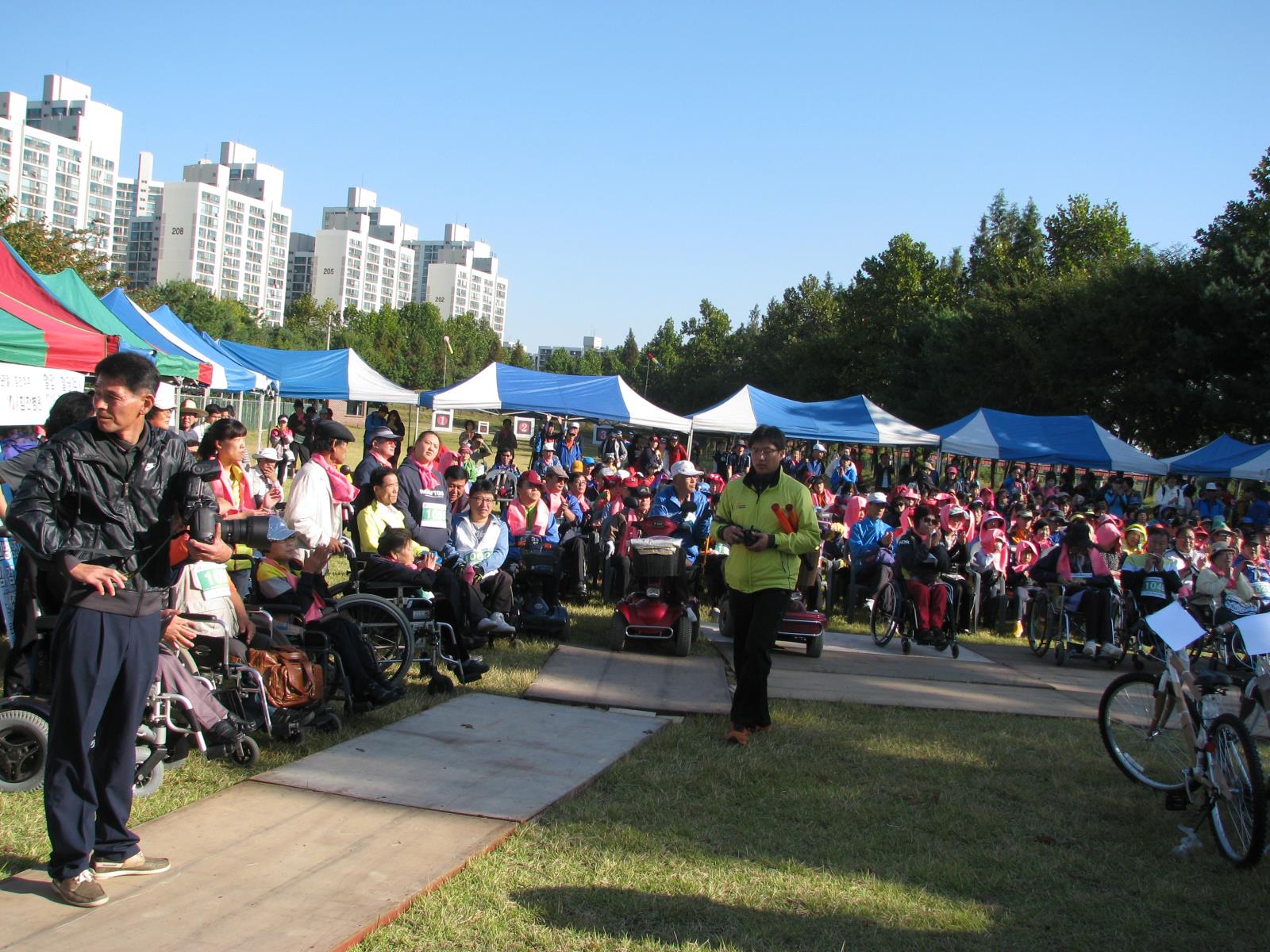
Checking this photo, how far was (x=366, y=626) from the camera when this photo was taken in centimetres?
664

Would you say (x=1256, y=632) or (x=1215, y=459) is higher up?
(x=1215, y=459)

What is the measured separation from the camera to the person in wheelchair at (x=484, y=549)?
27.8ft

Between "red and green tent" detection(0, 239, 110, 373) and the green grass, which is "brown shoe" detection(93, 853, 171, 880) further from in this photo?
"red and green tent" detection(0, 239, 110, 373)

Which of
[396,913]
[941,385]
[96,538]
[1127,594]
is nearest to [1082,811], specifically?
[396,913]

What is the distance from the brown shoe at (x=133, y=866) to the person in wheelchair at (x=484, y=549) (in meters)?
4.60

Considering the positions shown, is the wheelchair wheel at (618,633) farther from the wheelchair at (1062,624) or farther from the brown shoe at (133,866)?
the brown shoe at (133,866)

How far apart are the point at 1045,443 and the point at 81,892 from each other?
23356mm

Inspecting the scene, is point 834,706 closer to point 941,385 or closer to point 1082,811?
point 1082,811

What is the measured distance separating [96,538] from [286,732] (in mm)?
2283

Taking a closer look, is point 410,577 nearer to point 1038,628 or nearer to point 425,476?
point 425,476

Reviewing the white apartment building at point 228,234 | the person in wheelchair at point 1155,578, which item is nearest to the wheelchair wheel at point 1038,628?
the person in wheelchair at point 1155,578

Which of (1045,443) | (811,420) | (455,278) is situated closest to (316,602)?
(811,420)

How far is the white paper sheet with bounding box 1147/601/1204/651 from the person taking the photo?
5.18 meters

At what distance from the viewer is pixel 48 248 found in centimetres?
3019
